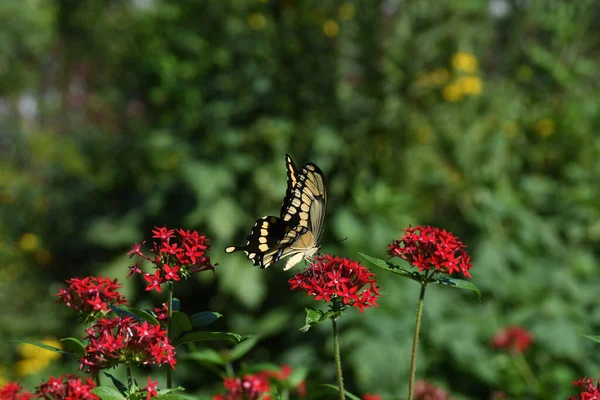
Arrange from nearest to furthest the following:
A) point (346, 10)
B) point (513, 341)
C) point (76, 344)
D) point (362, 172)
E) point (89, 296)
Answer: point (76, 344), point (89, 296), point (513, 341), point (362, 172), point (346, 10)

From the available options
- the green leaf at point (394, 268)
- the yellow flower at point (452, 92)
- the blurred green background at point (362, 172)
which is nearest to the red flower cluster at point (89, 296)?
the green leaf at point (394, 268)

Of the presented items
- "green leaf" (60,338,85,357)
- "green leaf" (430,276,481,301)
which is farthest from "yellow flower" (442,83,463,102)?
"green leaf" (60,338,85,357)

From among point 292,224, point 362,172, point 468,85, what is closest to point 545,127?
point 468,85

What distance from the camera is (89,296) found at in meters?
1.13

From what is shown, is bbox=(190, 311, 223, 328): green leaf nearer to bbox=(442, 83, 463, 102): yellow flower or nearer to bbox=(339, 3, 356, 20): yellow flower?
bbox=(339, 3, 356, 20): yellow flower

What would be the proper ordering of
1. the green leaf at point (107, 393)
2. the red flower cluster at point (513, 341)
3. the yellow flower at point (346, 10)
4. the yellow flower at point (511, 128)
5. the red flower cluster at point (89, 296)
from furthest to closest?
the yellow flower at point (511, 128) → the yellow flower at point (346, 10) → the red flower cluster at point (513, 341) → the red flower cluster at point (89, 296) → the green leaf at point (107, 393)

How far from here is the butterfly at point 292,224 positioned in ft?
5.57

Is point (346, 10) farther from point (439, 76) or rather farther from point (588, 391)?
point (588, 391)

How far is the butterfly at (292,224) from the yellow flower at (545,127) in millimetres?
3228

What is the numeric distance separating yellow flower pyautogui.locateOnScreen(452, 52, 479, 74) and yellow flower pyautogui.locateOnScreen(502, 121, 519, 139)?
18.3 inches

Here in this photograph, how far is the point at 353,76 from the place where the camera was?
15.0ft

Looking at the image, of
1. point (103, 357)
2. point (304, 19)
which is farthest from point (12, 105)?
point (103, 357)

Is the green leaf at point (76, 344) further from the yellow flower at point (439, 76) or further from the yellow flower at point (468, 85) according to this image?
the yellow flower at point (468, 85)

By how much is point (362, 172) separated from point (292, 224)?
7.90 ft
